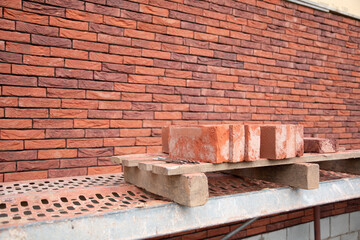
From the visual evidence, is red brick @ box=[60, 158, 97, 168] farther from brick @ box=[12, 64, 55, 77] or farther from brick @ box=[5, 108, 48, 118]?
brick @ box=[12, 64, 55, 77]

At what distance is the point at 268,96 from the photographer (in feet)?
13.8

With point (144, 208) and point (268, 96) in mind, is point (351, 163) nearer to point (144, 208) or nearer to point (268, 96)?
point (268, 96)

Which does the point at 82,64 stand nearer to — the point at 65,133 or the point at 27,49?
the point at 27,49

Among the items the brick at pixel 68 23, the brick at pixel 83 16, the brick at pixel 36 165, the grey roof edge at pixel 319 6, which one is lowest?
the brick at pixel 36 165

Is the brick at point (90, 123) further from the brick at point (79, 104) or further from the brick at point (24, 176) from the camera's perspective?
the brick at point (24, 176)

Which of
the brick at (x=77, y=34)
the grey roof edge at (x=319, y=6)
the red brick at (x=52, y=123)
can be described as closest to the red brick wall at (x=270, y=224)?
the red brick at (x=52, y=123)

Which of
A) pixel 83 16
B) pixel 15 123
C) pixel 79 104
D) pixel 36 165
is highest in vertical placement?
pixel 83 16

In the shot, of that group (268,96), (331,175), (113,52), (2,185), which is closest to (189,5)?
(113,52)

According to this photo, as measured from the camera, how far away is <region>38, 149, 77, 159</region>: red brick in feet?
9.03

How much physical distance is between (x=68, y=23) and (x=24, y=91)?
709 millimetres

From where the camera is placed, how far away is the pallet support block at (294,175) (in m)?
2.08

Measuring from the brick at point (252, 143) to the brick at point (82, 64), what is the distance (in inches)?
64.9

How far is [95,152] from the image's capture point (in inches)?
118

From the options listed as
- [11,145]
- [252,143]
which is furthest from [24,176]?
[252,143]
